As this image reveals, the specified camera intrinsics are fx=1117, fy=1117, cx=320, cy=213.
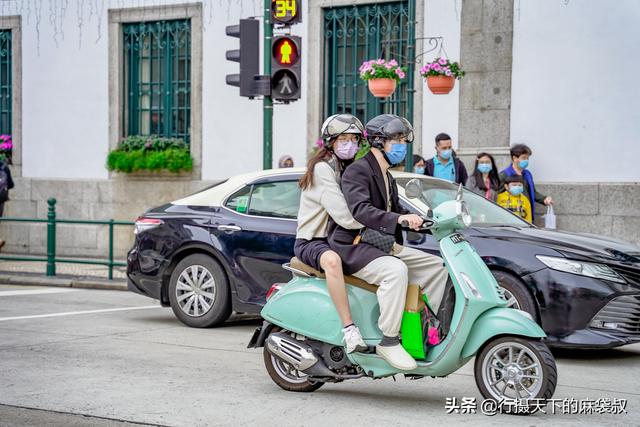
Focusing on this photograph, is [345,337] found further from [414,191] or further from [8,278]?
[8,278]

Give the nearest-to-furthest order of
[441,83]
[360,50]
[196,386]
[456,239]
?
[456,239]
[196,386]
[441,83]
[360,50]

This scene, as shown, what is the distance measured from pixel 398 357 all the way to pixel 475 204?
358 cm

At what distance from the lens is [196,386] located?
24.4 ft

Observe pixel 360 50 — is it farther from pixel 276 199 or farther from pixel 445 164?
pixel 276 199

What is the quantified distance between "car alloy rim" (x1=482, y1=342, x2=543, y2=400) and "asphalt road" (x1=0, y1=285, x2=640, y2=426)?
0.51 feet

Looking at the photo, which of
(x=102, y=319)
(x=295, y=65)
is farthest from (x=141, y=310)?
(x=295, y=65)

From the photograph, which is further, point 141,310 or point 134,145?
point 134,145

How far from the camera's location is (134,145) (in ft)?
64.5

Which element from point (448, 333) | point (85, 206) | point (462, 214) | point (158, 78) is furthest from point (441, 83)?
point (448, 333)

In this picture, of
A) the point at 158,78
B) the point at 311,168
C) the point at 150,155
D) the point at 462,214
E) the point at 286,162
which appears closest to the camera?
the point at 462,214

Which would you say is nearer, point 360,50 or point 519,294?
point 519,294

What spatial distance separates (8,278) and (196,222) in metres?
6.07

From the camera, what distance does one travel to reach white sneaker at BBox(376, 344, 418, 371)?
6520 mm

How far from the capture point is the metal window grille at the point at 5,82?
21.3 meters
